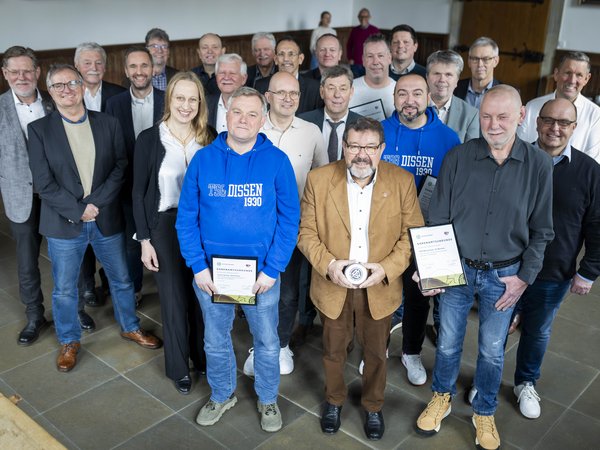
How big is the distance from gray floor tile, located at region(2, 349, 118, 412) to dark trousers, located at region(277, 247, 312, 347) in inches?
37.8

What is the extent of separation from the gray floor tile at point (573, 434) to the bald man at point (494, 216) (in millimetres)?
437

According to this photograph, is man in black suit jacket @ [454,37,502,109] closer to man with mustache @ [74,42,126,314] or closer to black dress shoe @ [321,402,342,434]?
black dress shoe @ [321,402,342,434]

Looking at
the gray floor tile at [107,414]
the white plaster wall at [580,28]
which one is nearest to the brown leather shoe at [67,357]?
the gray floor tile at [107,414]

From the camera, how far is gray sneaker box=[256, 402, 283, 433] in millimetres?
2860

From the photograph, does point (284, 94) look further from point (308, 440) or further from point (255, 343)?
point (308, 440)

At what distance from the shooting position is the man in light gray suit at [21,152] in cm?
327

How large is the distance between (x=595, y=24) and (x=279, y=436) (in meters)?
7.95

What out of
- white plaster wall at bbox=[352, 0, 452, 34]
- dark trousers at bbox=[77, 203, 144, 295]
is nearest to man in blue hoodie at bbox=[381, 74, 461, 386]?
dark trousers at bbox=[77, 203, 144, 295]

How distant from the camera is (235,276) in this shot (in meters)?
2.56

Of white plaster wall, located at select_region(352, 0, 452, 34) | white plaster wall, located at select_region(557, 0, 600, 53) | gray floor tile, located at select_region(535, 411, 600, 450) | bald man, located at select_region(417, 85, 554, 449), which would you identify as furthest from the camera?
white plaster wall, located at select_region(352, 0, 452, 34)

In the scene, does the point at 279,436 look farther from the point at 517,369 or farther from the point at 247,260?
the point at 517,369

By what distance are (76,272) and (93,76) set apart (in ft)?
4.73

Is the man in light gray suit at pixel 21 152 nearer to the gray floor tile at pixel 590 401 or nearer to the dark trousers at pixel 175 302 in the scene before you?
the dark trousers at pixel 175 302

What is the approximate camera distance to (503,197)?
245 centimetres
